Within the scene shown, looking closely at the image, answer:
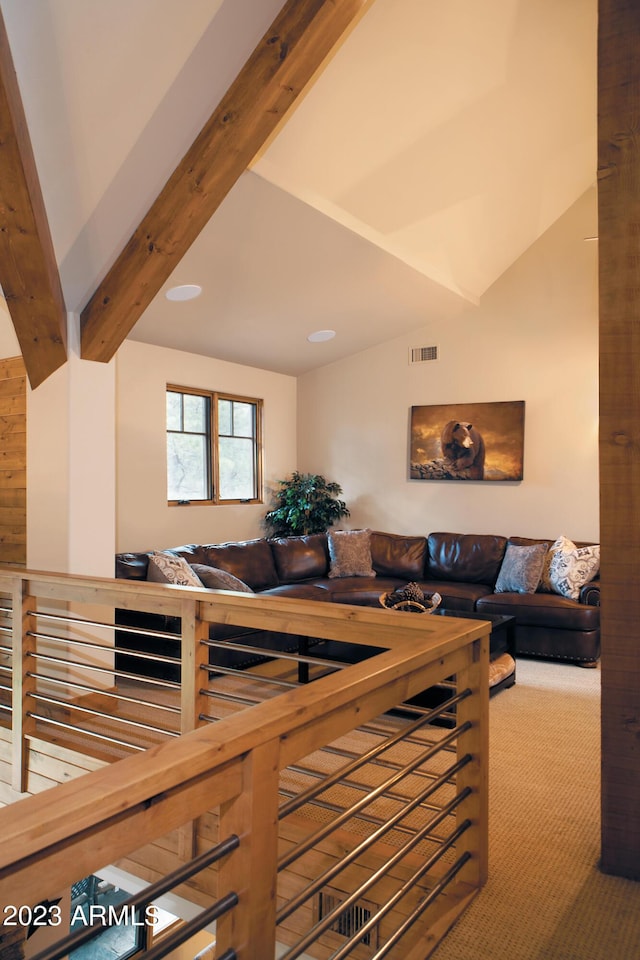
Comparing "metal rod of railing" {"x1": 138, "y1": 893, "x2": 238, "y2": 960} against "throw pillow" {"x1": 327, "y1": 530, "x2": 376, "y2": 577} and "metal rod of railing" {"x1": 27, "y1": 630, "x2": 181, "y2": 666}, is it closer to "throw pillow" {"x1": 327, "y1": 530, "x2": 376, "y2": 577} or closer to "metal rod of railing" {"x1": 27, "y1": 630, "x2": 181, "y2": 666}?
"metal rod of railing" {"x1": 27, "y1": 630, "x2": 181, "y2": 666}

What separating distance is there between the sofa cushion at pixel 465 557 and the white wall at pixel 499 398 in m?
0.34

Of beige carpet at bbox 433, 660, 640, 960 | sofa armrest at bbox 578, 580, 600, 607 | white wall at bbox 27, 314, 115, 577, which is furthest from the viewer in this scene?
sofa armrest at bbox 578, 580, 600, 607

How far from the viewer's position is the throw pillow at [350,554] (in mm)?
6652

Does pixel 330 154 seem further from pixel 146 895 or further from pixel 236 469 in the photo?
pixel 146 895

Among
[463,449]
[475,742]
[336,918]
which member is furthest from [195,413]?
[336,918]

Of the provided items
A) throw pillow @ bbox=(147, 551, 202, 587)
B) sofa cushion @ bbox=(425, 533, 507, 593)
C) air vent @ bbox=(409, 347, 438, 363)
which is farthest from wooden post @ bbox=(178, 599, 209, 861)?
air vent @ bbox=(409, 347, 438, 363)

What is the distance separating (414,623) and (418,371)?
534 centimetres

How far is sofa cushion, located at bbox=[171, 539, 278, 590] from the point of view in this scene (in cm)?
556

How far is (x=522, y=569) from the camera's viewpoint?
5809mm

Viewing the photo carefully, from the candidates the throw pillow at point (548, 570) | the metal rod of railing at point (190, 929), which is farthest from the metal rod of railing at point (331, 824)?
the throw pillow at point (548, 570)

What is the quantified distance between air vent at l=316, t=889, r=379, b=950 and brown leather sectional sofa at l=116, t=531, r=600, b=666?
7.20 ft

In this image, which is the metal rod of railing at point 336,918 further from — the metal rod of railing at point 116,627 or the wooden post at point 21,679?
the wooden post at point 21,679

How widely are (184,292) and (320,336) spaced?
1883mm

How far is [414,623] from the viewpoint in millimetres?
2123
